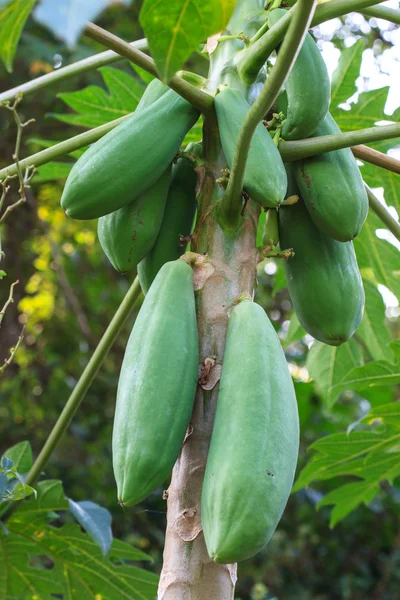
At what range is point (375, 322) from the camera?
2.21m

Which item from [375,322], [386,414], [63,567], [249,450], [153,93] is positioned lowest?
[63,567]

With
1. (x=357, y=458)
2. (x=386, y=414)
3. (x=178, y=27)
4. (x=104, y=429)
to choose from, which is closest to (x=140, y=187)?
(x=178, y=27)

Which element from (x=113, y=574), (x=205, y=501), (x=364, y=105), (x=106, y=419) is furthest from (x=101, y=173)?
(x=106, y=419)

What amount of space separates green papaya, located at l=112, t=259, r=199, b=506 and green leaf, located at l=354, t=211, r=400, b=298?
1.07m

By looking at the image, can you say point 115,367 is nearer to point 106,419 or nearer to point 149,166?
point 106,419

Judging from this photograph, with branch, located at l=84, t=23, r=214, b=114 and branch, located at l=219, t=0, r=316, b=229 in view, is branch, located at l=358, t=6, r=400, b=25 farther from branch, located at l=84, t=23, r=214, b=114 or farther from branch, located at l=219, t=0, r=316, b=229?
branch, located at l=219, t=0, r=316, b=229

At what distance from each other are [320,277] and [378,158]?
1.06 feet

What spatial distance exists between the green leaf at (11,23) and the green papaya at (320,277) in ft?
2.09

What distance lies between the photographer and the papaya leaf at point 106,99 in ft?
6.97

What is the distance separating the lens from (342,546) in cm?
471

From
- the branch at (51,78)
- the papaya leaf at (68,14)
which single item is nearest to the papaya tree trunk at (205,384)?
the branch at (51,78)

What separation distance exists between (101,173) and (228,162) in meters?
0.22

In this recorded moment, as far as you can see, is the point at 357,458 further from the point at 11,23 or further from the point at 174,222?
the point at 11,23

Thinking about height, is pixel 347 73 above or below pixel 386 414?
above
